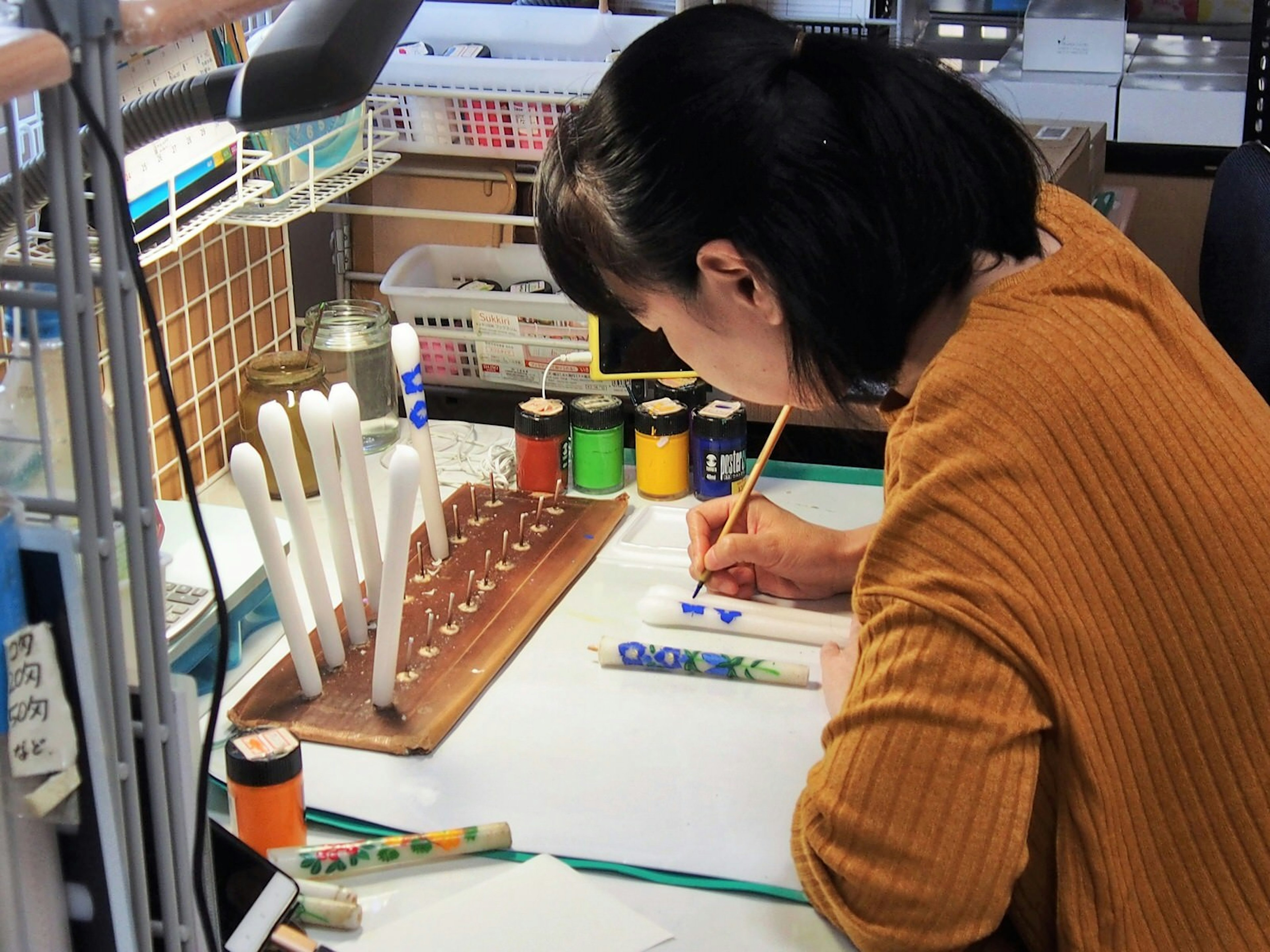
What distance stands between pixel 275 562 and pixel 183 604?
114mm

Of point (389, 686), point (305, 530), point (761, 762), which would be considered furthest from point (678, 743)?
point (305, 530)

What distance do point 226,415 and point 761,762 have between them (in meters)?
0.83

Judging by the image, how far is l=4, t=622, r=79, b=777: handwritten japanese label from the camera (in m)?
0.50

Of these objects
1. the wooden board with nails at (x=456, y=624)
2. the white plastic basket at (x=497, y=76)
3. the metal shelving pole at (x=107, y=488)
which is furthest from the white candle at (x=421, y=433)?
the metal shelving pole at (x=107, y=488)

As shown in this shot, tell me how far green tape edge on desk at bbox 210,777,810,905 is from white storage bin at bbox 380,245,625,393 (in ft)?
2.59

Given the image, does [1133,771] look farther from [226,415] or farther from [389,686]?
[226,415]

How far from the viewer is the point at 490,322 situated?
1661 millimetres

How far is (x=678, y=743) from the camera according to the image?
1.08 metres

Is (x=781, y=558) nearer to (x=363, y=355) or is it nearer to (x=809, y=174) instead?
(x=809, y=174)

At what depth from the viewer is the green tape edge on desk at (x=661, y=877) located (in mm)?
919

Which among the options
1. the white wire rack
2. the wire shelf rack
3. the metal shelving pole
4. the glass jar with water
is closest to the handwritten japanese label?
the metal shelving pole

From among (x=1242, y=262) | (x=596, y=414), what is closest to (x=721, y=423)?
(x=596, y=414)

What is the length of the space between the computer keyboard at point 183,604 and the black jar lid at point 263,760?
0.62ft

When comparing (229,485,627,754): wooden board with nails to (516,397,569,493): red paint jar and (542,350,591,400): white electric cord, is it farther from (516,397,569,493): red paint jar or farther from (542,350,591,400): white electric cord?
(542,350,591,400): white electric cord
